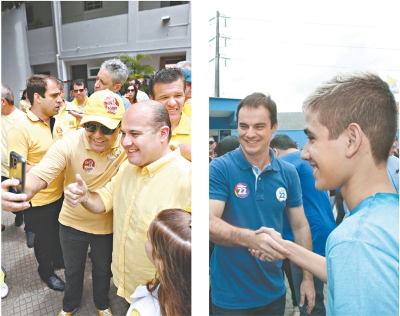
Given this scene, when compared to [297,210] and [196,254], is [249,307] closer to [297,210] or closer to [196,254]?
[196,254]

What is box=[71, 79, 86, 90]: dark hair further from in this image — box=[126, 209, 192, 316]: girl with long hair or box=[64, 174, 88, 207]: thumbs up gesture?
box=[126, 209, 192, 316]: girl with long hair

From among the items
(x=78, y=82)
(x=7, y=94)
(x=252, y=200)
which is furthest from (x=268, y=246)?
(x=7, y=94)

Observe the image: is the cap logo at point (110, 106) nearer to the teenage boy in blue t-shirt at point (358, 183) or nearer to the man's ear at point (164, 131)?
the man's ear at point (164, 131)

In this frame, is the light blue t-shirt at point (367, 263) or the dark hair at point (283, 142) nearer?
the light blue t-shirt at point (367, 263)

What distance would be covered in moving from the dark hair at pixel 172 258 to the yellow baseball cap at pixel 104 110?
0.47m

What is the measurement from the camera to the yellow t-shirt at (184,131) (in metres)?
1.37

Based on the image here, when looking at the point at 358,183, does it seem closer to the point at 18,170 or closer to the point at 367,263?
the point at 367,263

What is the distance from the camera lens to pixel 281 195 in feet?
4.45

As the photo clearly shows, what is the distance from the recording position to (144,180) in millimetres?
1338

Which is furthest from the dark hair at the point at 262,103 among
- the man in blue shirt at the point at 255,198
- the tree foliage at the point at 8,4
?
the tree foliage at the point at 8,4

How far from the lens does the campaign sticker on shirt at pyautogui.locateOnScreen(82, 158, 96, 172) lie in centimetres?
137

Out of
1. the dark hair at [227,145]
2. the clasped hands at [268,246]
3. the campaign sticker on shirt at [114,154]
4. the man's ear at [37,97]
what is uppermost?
the man's ear at [37,97]

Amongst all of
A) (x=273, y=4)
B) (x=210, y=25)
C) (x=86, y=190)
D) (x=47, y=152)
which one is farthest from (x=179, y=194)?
(x=273, y=4)

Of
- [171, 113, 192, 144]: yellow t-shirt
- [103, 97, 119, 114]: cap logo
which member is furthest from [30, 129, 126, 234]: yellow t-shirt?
[171, 113, 192, 144]: yellow t-shirt
